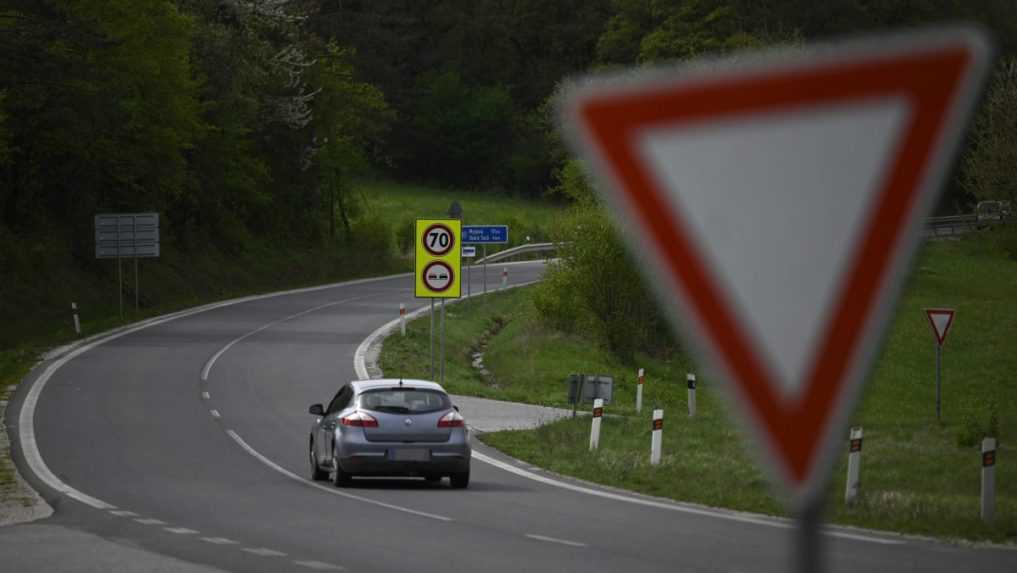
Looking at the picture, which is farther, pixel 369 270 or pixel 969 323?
pixel 369 270

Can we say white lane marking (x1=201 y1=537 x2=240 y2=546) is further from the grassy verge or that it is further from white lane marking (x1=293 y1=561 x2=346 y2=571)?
the grassy verge

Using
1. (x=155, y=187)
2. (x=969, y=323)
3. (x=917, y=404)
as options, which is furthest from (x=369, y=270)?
(x=917, y=404)

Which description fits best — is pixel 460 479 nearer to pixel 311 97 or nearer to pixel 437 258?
pixel 437 258

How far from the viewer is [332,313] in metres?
56.7

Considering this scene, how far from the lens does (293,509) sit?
18.2 m

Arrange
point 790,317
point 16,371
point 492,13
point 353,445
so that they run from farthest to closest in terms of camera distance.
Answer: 1. point 492,13
2. point 16,371
3. point 353,445
4. point 790,317

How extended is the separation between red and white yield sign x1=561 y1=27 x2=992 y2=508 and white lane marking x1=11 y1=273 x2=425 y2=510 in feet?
53.5

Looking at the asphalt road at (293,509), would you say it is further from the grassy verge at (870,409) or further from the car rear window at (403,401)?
the grassy verge at (870,409)

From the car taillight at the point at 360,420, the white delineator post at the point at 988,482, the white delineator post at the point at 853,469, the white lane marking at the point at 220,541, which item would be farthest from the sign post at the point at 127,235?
the white delineator post at the point at 988,482

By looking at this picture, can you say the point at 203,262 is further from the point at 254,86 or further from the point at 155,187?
the point at 254,86

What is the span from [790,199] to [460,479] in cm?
1853

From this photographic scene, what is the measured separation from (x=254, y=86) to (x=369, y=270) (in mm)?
11376

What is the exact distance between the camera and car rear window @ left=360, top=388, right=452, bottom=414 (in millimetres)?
21094

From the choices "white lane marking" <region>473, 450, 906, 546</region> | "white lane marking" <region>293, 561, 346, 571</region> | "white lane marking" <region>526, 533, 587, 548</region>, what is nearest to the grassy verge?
"white lane marking" <region>473, 450, 906, 546</region>
